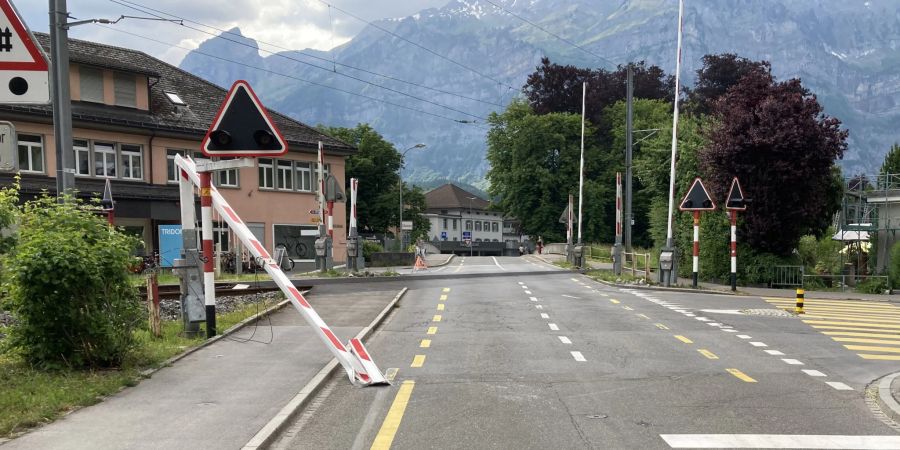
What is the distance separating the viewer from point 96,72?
33.4 m

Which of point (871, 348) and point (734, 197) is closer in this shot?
point (871, 348)

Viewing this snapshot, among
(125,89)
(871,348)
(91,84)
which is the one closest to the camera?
(871,348)

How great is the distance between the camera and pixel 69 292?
7480 millimetres

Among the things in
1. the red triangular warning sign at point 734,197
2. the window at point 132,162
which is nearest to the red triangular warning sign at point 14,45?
the red triangular warning sign at point 734,197

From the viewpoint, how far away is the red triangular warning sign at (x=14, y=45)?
16.9 feet

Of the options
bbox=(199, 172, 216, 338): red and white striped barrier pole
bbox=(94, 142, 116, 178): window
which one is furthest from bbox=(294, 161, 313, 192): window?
bbox=(199, 172, 216, 338): red and white striped barrier pole

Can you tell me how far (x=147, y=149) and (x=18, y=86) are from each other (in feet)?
107

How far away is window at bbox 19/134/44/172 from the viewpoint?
30.8 meters

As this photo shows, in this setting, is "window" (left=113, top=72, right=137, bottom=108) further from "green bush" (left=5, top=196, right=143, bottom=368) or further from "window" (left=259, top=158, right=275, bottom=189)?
"green bush" (left=5, top=196, right=143, bottom=368)

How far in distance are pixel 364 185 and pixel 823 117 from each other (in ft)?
157

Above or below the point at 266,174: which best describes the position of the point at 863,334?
below

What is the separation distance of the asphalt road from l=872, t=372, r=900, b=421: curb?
155 millimetres

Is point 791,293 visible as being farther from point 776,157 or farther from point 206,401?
point 206,401

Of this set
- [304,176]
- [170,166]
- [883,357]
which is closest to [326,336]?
[883,357]
